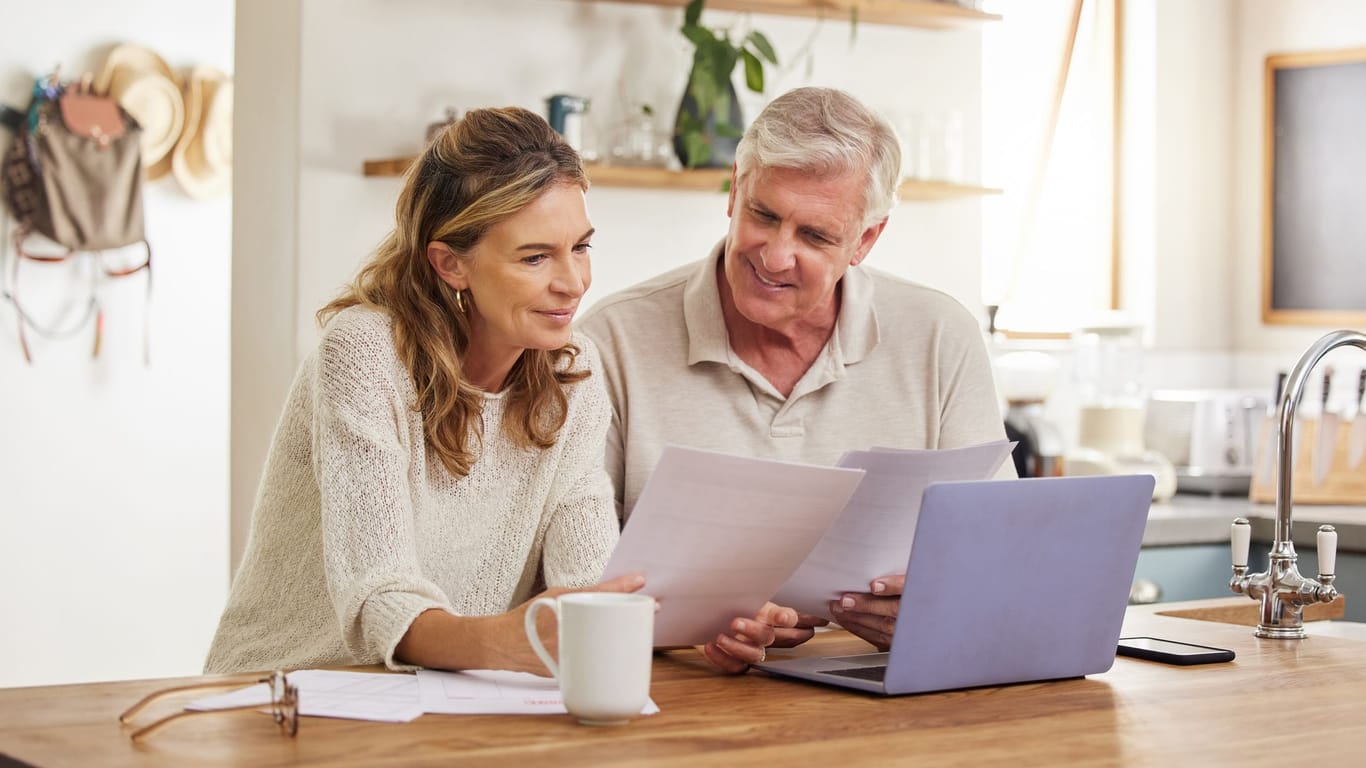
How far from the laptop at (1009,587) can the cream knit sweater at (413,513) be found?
15.4 inches

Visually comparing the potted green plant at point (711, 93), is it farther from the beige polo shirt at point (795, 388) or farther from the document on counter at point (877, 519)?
the document on counter at point (877, 519)

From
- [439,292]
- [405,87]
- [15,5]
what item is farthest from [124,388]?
[439,292]

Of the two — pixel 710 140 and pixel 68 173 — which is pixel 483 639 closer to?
pixel 710 140

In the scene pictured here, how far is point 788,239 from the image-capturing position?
2166mm

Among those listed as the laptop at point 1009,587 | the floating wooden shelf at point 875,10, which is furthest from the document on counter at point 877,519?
the floating wooden shelf at point 875,10

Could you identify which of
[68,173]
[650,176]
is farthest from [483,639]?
[68,173]

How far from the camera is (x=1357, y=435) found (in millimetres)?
3793

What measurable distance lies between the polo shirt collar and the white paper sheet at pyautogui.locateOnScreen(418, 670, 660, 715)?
2.56 feet

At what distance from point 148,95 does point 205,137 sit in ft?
0.75

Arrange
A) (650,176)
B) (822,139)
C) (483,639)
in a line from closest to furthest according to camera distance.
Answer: (483,639) → (822,139) → (650,176)

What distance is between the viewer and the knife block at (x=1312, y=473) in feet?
12.4

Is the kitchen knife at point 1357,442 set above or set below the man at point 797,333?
below

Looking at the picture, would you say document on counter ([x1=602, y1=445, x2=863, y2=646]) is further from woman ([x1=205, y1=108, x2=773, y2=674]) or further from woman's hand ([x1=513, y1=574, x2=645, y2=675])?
woman ([x1=205, y1=108, x2=773, y2=674])

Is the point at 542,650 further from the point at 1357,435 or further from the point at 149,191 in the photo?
the point at 149,191
